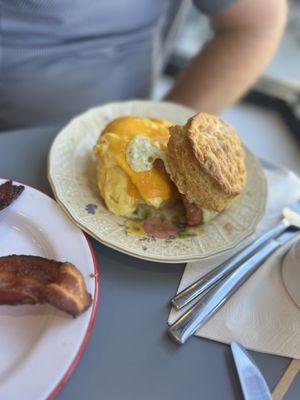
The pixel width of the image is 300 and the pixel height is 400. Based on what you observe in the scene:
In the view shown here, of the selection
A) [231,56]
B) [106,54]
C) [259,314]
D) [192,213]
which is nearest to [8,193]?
[192,213]

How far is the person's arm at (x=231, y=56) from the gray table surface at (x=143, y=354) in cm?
65

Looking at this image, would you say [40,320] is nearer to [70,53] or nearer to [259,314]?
[259,314]

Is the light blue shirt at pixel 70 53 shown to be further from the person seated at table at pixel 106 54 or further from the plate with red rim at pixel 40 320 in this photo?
the plate with red rim at pixel 40 320

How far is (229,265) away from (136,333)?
190 millimetres

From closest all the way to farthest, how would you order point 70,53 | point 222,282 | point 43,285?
1. point 43,285
2. point 222,282
3. point 70,53

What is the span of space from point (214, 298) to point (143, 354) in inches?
5.3

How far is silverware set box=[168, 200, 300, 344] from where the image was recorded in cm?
57

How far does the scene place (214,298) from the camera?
0.60 m

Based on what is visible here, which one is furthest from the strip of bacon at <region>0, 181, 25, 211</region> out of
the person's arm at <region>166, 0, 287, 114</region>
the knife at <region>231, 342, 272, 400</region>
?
the person's arm at <region>166, 0, 287, 114</region>

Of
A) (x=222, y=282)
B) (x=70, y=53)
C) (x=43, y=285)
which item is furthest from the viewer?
(x=70, y=53)

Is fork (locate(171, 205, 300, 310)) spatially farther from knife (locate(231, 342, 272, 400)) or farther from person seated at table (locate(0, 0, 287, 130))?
Answer: person seated at table (locate(0, 0, 287, 130))

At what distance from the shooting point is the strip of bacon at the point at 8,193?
635mm

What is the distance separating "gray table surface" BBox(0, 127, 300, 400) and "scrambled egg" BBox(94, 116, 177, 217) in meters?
0.09

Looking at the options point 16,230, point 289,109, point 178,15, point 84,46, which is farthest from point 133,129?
point 289,109
